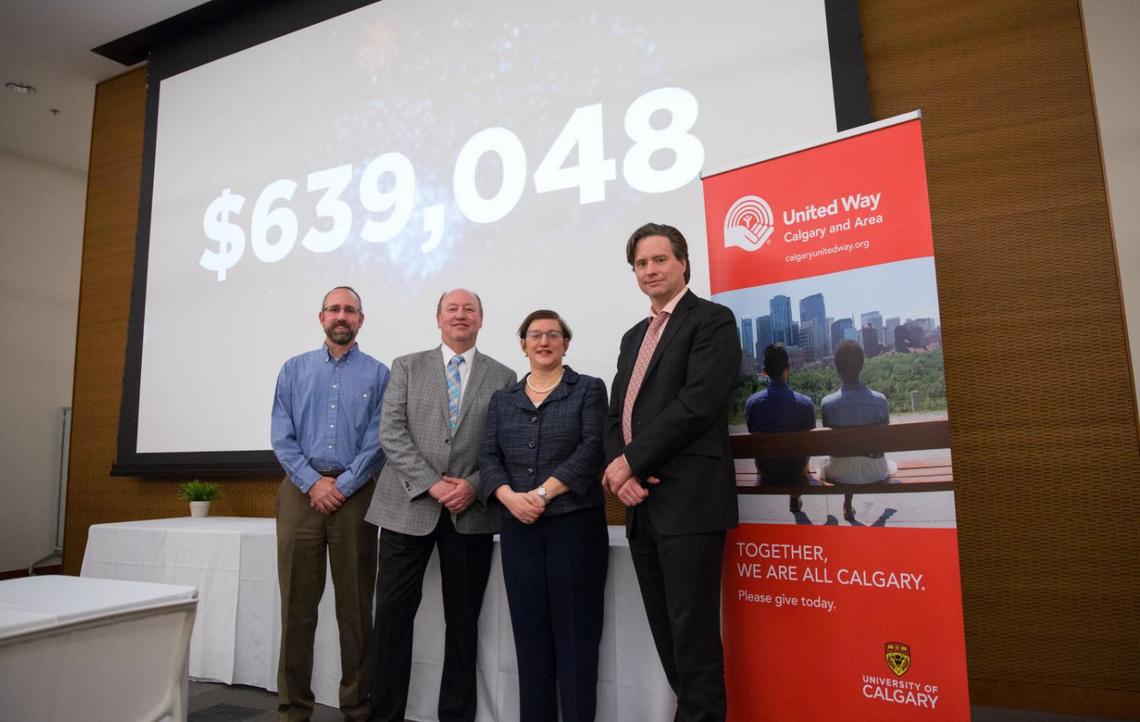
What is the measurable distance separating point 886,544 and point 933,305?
0.65 meters

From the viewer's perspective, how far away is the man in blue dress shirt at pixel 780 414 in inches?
76.2

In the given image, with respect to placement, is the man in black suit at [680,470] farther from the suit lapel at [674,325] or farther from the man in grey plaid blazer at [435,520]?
the man in grey plaid blazer at [435,520]

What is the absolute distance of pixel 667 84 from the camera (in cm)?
309

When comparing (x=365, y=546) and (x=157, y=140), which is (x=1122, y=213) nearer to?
(x=365, y=546)

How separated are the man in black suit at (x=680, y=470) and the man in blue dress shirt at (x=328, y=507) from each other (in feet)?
3.48

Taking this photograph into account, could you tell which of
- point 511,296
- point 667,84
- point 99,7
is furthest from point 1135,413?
point 99,7

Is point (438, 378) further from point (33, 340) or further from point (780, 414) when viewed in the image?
point (33, 340)

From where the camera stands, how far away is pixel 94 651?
128cm

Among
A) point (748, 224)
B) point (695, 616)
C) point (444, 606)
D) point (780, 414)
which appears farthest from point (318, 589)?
point (748, 224)

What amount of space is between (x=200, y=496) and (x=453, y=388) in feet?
7.61

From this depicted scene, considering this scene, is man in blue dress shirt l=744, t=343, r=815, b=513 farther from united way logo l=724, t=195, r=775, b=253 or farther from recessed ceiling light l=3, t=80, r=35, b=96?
recessed ceiling light l=3, t=80, r=35, b=96

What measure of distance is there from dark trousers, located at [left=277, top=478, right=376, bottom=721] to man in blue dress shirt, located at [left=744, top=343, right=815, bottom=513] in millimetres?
1450

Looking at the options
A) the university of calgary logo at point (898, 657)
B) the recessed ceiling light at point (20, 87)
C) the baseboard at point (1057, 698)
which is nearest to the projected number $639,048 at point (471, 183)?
the university of calgary logo at point (898, 657)

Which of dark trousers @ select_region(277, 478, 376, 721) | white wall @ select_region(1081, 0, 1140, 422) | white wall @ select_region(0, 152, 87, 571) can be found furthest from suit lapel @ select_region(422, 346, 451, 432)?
white wall @ select_region(0, 152, 87, 571)
